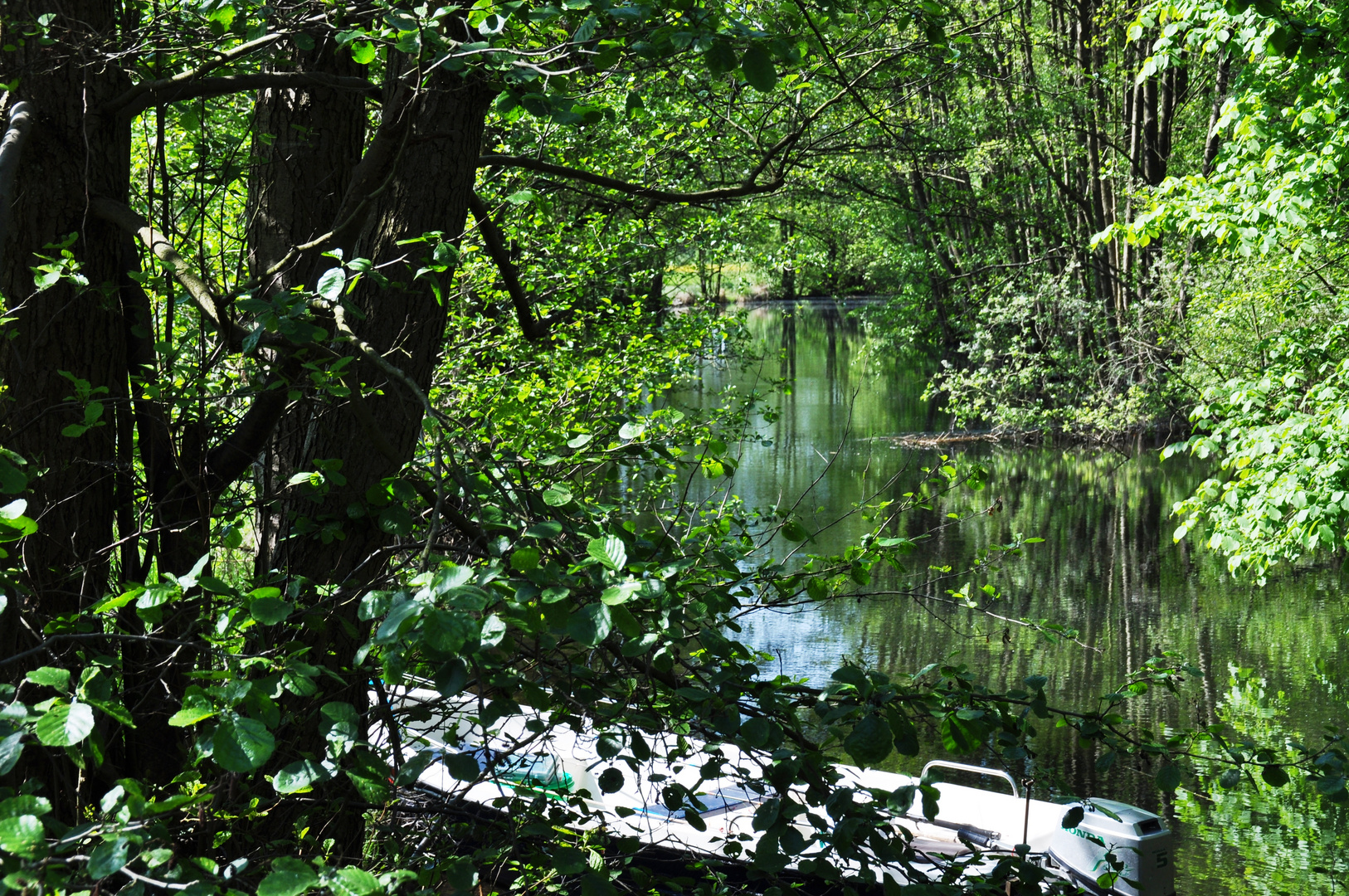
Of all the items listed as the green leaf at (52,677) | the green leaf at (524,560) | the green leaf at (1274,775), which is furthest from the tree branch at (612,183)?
the green leaf at (1274,775)

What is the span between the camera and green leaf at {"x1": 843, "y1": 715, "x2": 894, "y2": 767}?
1.76 metres

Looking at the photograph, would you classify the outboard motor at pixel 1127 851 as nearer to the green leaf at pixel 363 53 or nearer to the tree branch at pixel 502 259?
the tree branch at pixel 502 259

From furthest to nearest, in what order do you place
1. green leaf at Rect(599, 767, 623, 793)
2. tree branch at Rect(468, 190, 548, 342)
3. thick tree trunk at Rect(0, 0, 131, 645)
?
tree branch at Rect(468, 190, 548, 342), thick tree trunk at Rect(0, 0, 131, 645), green leaf at Rect(599, 767, 623, 793)

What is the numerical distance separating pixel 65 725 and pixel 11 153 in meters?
Answer: 1.34

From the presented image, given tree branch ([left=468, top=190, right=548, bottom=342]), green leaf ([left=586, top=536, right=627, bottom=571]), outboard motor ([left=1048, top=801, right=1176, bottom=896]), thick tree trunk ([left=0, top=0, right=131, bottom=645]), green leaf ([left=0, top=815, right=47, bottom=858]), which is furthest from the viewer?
outboard motor ([left=1048, top=801, right=1176, bottom=896])

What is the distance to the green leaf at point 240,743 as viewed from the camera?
1.27 m

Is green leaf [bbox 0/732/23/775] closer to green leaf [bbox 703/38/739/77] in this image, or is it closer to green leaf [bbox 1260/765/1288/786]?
green leaf [bbox 703/38/739/77]

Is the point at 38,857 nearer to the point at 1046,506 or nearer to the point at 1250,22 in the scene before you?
the point at 1250,22

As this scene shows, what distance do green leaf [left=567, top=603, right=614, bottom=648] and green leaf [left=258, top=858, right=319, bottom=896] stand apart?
40 centimetres

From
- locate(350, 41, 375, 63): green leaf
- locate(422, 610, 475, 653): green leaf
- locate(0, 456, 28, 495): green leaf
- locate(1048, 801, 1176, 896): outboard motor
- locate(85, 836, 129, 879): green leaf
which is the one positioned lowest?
locate(1048, 801, 1176, 896): outboard motor

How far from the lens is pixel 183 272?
2340 mm

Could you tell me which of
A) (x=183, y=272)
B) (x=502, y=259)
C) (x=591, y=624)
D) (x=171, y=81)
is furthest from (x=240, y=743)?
(x=502, y=259)

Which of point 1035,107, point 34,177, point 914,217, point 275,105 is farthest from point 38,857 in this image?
point 914,217

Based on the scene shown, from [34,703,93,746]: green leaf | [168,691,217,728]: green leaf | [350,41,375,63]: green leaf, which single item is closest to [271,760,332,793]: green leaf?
[168,691,217,728]: green leaf
